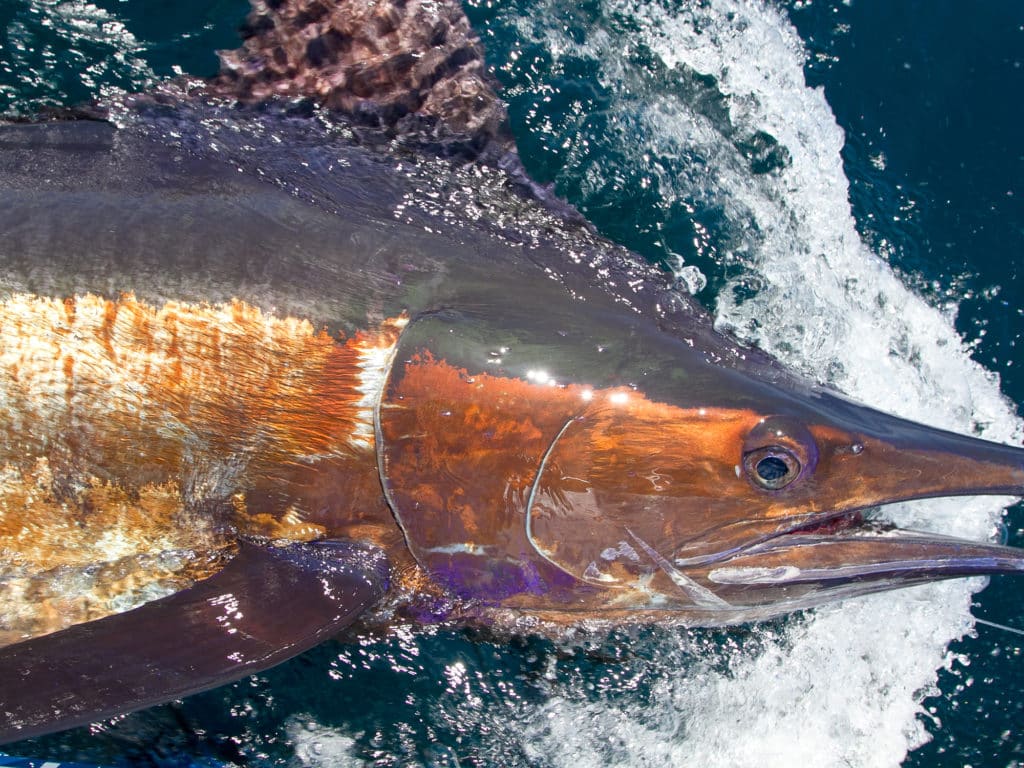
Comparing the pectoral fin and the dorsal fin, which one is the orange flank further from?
the dorsal fin

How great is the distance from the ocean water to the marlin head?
2.90 ft

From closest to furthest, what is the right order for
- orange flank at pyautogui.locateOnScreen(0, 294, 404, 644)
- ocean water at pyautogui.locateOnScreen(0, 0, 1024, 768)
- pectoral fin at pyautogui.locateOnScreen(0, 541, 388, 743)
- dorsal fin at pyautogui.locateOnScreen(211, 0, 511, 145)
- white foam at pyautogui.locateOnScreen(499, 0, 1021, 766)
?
1. pectoral fin at pyautogui.locateOnScreen(0, 541, 388, 743)
2. orange flank at pyautogui.locateOnScreen(0, 294, 404, 644)
3. dorsal fin at pyautogui.locateOnScreen(211, 0, 511, 145)
4. ocean water at pyautogui.locateOnScreen(0, 0, 1024, 768)
5. white foam at pyautogui.locateOnScreen(499, 0, 1021, 766)

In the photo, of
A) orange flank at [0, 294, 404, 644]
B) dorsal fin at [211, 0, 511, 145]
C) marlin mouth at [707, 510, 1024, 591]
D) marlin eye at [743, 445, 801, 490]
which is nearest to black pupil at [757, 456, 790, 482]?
marlin eye at [743, 445, 801, 490]

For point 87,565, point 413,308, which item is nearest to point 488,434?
point 413,308

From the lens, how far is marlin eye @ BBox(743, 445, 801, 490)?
212 centimetres

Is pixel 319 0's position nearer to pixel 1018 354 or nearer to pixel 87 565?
pixel 87 565

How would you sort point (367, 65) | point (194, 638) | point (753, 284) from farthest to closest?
point (753, 284) → point (367, 65) → point (194, 638)

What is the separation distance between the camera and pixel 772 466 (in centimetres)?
214

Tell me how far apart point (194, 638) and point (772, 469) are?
1500 millimetres

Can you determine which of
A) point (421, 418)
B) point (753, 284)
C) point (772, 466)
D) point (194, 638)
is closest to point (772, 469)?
point (772, 466)

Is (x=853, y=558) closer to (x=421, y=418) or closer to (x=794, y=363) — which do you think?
(x=421, y=418)

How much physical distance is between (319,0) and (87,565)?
2.09m

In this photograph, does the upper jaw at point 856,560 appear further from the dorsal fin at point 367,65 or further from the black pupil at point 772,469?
the dorsal fin at point 367,65

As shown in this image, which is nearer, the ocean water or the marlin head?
the marlin head
